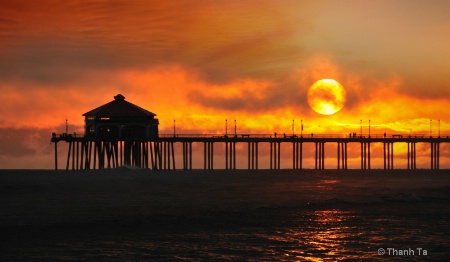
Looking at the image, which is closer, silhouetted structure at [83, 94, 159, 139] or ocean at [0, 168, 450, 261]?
ocean at [0, 168, 450, 261]

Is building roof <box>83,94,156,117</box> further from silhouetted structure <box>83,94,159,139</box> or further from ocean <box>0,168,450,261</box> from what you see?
ocean <box>0,168,450,261</box>

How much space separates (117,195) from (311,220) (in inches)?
909

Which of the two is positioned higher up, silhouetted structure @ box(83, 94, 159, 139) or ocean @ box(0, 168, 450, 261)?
silhouetted structure @ box(83, 94, 159, 139)

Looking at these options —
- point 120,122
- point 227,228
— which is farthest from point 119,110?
point 227,228

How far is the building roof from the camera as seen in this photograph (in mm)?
98625

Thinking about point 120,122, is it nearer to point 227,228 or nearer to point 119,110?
point 119,110

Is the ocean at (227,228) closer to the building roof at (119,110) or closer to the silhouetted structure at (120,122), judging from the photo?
the silhouetted structure at (120,122)

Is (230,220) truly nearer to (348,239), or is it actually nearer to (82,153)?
(348,239)

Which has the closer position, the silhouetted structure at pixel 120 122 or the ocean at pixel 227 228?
the ocean at pixel 227 228

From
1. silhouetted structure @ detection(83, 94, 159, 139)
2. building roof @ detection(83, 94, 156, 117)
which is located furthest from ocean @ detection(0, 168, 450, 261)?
building roof @ detection(83, 94, 156, 117)

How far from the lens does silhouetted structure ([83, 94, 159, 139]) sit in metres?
98.7

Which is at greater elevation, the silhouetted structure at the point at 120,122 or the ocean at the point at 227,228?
the silhouetted structure at the point at 120,122

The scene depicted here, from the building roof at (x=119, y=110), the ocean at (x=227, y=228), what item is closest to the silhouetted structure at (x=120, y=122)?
the building roof at (x=119, y=110)

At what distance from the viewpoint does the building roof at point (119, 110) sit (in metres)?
98.6
